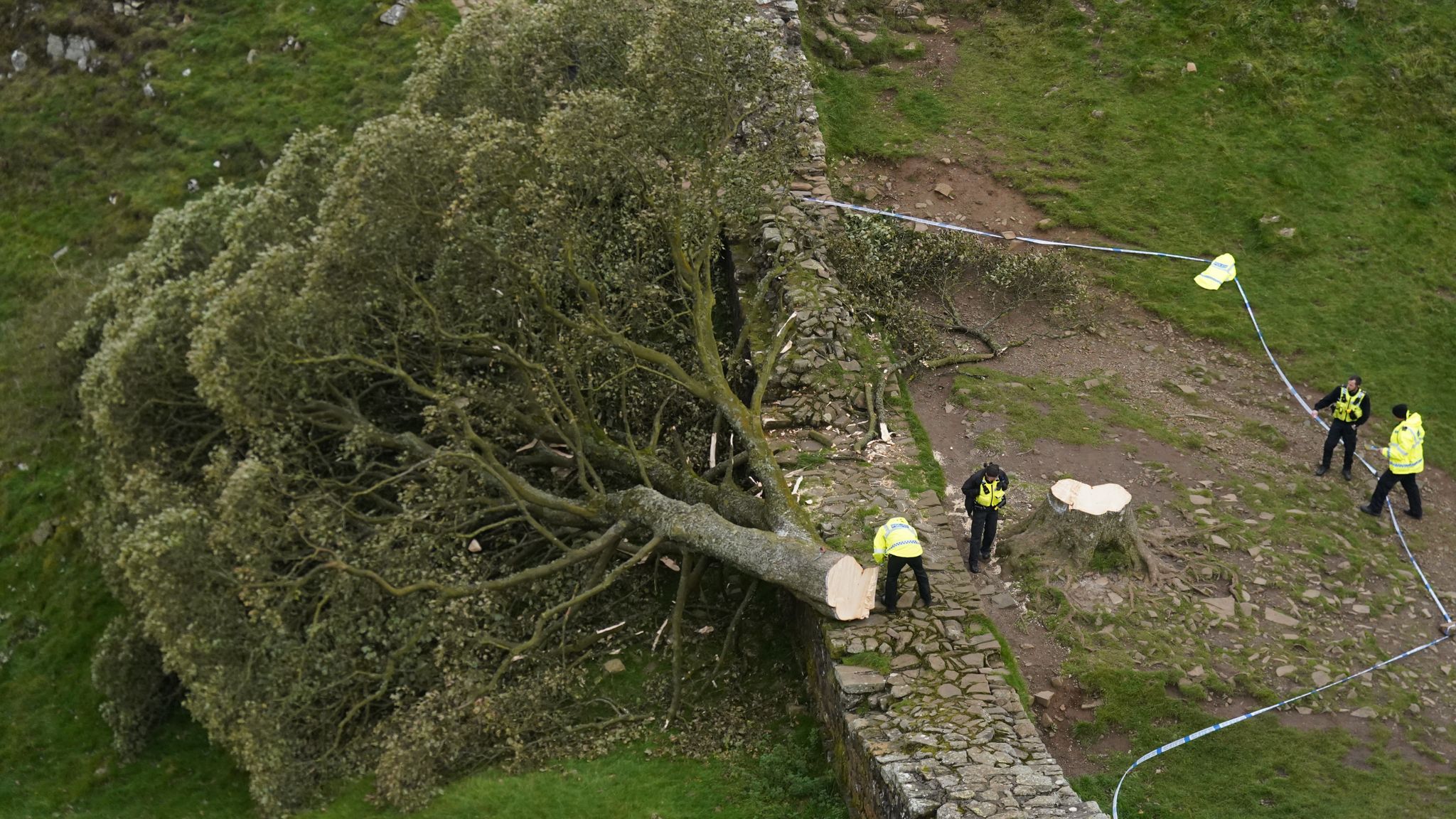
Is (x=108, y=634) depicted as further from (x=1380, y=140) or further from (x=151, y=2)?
(x=1380, y=140)

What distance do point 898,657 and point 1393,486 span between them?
29.9 ft

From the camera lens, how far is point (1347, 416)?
17.9 metres

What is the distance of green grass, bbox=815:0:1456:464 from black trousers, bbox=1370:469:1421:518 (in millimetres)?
2787

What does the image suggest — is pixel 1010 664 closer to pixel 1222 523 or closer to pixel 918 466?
pixel 918 466

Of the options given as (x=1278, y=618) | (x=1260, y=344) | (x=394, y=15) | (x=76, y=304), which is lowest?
(x=1278, y=618)

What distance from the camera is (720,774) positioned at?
1407 cm

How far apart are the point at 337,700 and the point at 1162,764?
10.6 metres

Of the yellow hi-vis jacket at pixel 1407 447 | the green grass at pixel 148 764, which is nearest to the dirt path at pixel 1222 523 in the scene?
the yellow hi-vis jacket at pixel 1407 447

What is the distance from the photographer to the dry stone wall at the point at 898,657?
11.7 m

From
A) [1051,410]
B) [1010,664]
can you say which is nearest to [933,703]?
[1010,664]

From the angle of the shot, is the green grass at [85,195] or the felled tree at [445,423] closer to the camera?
the felled tree at [445,423]

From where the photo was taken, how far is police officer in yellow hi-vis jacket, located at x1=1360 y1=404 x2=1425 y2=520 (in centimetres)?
1703

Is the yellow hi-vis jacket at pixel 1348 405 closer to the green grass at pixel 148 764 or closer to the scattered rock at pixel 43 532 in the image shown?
the green grass at pixel 148 764

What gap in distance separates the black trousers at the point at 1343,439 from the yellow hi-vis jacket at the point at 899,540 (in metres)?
8.38
